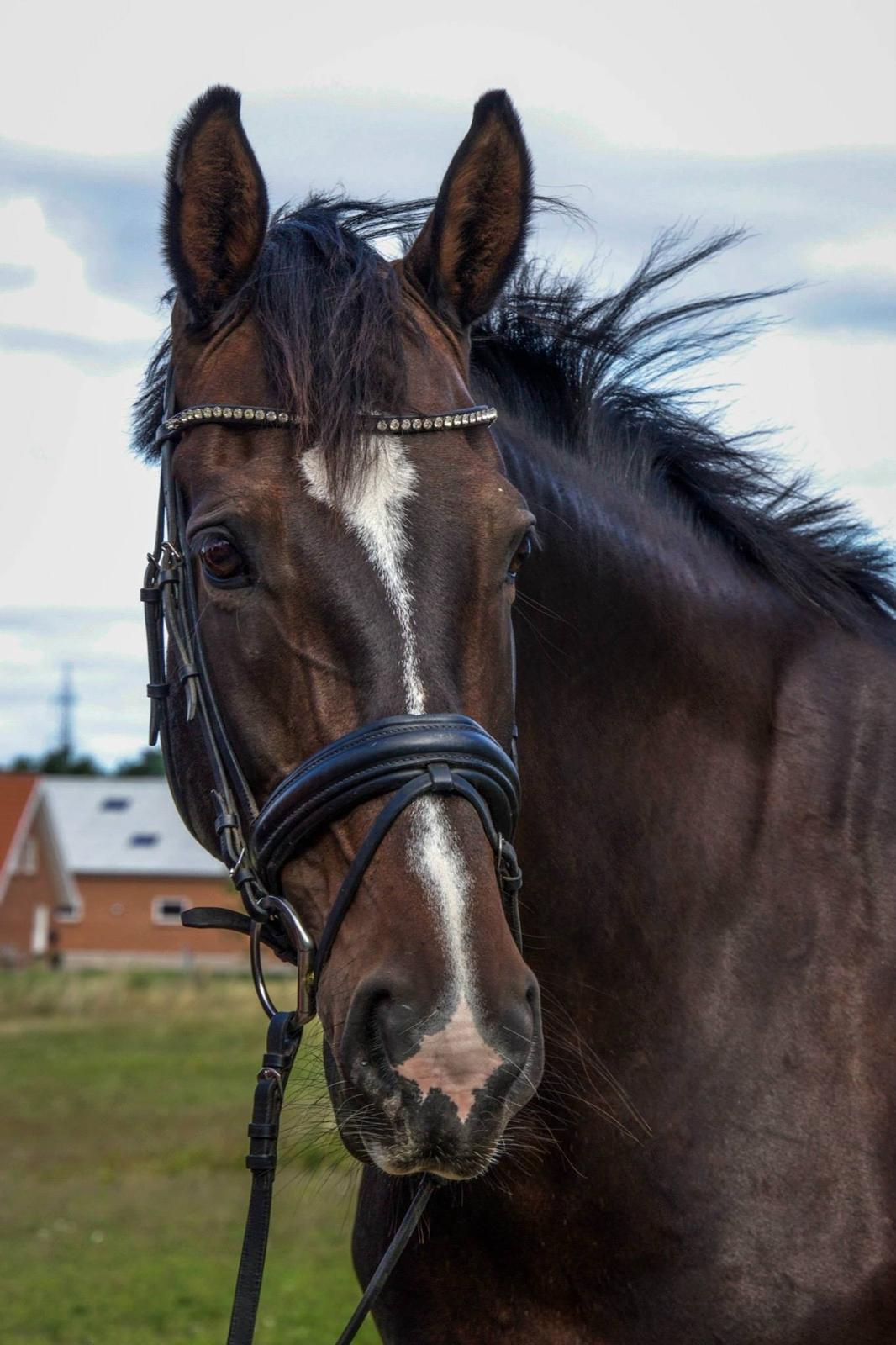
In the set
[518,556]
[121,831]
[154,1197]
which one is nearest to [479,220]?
[518,556]

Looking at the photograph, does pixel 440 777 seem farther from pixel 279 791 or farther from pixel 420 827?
pixel 279 791

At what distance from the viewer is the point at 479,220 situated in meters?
3.04

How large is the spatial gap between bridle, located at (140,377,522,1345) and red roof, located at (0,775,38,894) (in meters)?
50.6

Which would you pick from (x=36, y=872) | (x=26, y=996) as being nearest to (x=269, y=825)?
(x=26, y=996)

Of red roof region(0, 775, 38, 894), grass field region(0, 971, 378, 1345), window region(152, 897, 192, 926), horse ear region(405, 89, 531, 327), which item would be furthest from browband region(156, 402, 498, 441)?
window region(152, 897, 192, 926)

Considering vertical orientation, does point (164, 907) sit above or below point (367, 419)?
below

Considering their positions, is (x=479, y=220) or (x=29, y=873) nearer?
(x=479, y=220)

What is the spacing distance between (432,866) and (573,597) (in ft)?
3.50

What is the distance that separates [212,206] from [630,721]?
1.41m

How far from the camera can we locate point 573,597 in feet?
Answer: 10.6

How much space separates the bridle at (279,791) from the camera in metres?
2.40

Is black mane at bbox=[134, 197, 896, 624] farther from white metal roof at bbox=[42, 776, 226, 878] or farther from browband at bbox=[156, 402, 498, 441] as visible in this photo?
white metal roof at bbox=[42, 776, 226, 878]

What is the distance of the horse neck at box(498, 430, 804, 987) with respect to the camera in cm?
304

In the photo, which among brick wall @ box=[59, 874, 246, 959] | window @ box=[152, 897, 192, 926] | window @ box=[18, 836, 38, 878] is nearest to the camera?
window @ box=[18, 836, 38, 878]
